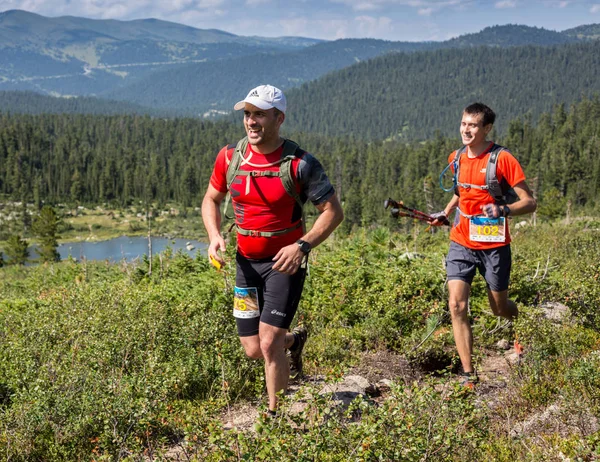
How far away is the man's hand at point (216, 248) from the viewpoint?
13.8 feet

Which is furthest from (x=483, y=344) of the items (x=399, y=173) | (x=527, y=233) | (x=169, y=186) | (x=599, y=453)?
(x=169, y=186)

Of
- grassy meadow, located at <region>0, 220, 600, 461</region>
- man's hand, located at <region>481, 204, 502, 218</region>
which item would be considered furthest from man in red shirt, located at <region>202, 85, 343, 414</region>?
man's hand, located at <region>481, 204, 502, 218</region>

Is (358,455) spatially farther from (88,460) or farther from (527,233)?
(527,233)

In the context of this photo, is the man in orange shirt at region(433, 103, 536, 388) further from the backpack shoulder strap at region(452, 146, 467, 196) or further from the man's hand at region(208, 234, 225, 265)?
the man's hand at region(208, 234, 225, 265)

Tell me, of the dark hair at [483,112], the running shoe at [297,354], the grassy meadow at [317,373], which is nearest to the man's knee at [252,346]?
the grassy meadow at [317,373]

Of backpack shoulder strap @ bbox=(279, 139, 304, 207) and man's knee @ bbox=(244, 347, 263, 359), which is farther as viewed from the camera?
man's knee @ bbox=(244, 347, 263, 359)

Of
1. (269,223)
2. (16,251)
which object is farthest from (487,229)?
(16,251)

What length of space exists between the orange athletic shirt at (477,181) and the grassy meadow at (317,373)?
0.97 metres

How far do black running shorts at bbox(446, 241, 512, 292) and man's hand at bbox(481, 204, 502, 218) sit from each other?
0.37 metres

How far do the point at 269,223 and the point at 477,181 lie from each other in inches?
83.9

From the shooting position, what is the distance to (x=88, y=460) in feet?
13.1

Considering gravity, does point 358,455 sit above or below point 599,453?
below

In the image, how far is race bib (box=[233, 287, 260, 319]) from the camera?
4414 millimetres

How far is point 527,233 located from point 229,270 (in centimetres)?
800
